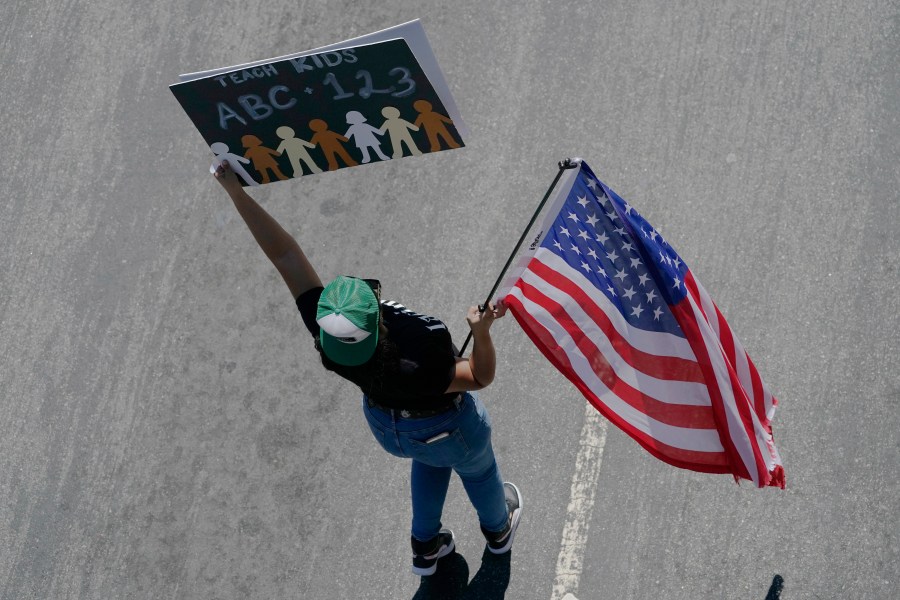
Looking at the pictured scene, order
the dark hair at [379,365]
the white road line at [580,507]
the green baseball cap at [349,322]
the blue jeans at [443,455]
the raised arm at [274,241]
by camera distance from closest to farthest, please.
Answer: the green baseball cap at [349,322] < the dark hair at [379,365] < the blue jeans at [443,455] < the raised arm at [274,241] < the white road line at [580,507]

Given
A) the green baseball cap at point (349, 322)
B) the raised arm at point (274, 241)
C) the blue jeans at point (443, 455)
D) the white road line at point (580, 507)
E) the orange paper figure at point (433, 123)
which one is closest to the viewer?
the green baseball cap at point (349, 322)

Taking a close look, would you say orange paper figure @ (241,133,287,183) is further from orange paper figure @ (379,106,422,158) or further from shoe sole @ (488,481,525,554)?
shoe sole @ (488,481,525,554)

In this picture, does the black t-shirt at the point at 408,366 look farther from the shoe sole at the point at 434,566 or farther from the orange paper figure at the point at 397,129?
the shoe sole at the point at 434,566

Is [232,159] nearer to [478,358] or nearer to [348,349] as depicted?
[348,349]

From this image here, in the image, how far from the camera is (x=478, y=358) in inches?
144

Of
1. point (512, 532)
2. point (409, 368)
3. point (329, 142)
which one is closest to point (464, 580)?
point (512, 532)

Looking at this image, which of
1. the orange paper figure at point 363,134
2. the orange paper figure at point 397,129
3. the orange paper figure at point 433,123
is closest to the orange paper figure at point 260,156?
the orange paper figure at point 363,134

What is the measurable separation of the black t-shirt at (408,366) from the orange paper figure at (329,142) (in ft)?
2.81

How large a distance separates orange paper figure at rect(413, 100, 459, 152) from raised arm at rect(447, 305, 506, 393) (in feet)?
2.62

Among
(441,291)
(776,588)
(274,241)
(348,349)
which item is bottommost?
(776,588)

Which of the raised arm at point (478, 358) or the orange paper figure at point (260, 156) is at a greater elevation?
the orange paper figure at point (260, 156)

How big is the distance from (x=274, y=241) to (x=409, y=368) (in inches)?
37.0

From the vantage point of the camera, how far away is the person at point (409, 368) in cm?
359

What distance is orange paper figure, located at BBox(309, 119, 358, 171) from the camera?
412cm
